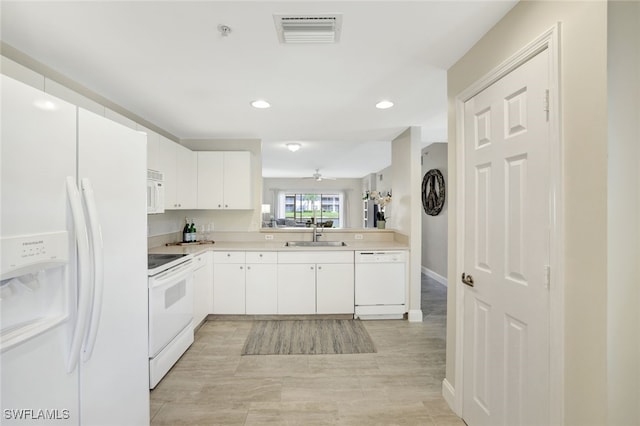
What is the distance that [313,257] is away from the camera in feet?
11.5

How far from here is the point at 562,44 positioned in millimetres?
1133

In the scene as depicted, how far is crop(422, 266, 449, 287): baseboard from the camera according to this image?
5.07 metres

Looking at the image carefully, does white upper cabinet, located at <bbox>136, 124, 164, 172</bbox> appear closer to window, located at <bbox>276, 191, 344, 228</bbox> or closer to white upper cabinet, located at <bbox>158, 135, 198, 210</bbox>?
white upper cabinet, located at <bbox>158, 135, 198, 210</bbox>

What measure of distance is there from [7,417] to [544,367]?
191cm

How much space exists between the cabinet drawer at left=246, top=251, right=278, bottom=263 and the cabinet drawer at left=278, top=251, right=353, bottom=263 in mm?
71

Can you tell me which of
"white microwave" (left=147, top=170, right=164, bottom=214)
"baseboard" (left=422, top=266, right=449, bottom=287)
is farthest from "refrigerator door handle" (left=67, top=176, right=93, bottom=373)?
"baseboard" (left=422, top=266, right=449, bottom=287)

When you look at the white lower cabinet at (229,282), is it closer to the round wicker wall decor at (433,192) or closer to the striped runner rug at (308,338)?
the striped runner rug at (308,338)

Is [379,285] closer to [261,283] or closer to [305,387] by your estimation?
[261,283]

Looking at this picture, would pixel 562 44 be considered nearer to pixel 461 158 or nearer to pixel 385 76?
pixel 461 158

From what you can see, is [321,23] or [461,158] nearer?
[321,23]

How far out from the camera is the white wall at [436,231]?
500cm

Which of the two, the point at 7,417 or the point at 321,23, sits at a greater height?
the point at 321,23

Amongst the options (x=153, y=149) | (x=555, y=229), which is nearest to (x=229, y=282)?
(x=153, y=149)

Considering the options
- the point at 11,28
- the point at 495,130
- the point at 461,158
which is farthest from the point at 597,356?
the point at 11,28
